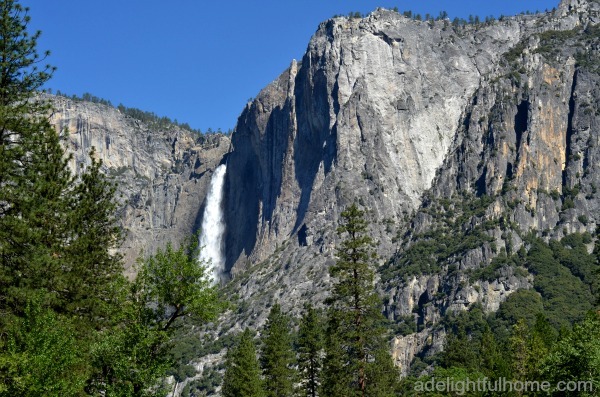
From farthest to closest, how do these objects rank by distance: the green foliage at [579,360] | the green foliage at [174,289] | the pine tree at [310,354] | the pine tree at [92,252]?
1. the pine tree at [310,354]
2. the green foliage at [579,360]
3. the pine tree at [92,252]
4. the green foliage at [174,289]

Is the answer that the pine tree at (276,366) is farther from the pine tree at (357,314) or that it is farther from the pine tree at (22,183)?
the pine tree at (22,183)

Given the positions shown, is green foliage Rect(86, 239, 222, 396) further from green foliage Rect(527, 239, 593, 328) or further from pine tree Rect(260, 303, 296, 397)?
green foliage Rect(527, 239, 593, 328)

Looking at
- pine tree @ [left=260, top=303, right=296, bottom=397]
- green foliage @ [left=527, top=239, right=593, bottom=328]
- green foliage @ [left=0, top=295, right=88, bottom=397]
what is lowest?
Answer: green foliage @ [left=0, top=295, right=88, bottom=397]

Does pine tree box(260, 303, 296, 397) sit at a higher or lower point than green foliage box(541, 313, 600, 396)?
higher

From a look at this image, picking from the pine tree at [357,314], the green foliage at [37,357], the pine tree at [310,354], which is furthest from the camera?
the pine tree at [310,354]

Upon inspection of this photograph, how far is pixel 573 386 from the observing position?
4325 cm

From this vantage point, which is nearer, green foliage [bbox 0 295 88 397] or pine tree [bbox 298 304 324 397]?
green foliage [bbox 0 295 88 397]

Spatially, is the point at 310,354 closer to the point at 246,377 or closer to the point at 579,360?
the point at 246,377

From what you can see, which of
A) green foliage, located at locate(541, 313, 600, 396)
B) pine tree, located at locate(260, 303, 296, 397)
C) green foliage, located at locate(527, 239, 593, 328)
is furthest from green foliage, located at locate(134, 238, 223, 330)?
green foliage, located at locate(527, 239, 593, 328)

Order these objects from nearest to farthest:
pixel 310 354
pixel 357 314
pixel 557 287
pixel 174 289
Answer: pixel 174 289
pixel 357 314
pixel 310 354
pixel 557 287

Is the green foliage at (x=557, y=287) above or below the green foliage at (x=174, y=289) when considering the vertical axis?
above

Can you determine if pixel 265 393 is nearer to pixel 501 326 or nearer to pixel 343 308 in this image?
pixel 343 308

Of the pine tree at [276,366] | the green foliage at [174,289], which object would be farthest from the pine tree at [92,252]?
the pine tree at [276,366]

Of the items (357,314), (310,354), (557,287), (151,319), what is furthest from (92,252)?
(557,287)
